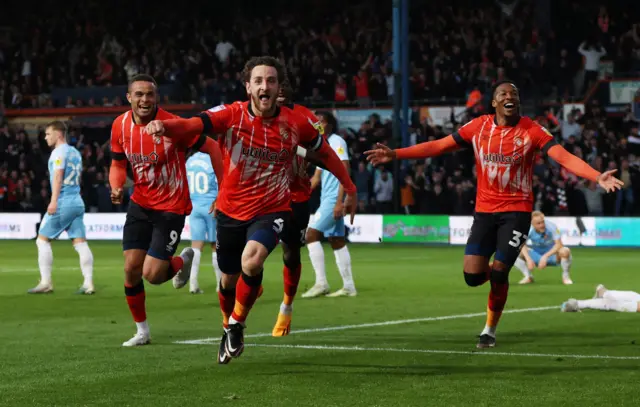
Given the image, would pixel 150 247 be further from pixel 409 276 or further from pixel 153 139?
pixel 409 276

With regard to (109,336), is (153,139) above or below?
above

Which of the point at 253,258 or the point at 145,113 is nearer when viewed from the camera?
the point at 253,258

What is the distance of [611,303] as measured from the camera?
13.5 meters

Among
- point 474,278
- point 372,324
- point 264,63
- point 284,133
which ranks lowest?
point 372,324

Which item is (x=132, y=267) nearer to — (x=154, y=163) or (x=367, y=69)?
(x=154, y=163)

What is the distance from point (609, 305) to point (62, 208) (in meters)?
7.48

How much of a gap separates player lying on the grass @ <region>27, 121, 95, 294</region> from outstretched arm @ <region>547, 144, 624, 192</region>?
793cm

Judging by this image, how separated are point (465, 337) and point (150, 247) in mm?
2986

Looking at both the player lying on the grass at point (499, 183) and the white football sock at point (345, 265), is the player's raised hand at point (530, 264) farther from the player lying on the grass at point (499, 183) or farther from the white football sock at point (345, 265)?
the player lying on the grass at point (499, 183)

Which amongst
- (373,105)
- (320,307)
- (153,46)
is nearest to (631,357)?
(320,307)

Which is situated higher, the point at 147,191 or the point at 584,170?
the point at 584,170

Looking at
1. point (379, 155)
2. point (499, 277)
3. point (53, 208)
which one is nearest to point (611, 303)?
point (499, 277)

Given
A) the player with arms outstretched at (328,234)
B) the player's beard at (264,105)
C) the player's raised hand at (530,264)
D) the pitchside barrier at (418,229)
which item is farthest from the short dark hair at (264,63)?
the pitchside barrier at (418,229)

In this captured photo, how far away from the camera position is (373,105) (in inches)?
1438
